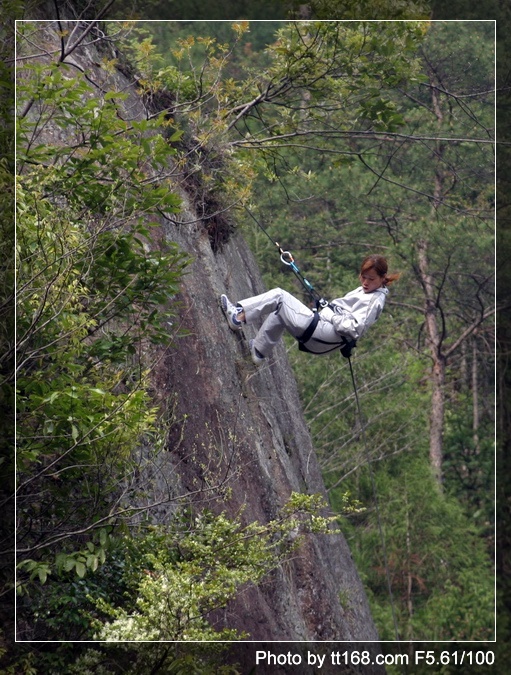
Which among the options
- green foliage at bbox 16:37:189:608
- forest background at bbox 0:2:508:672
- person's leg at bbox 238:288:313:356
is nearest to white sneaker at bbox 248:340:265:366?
person's leg at bbox 238:288:313:356

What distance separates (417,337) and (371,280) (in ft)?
48.9

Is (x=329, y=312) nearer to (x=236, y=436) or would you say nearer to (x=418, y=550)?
(x=236, y=436)

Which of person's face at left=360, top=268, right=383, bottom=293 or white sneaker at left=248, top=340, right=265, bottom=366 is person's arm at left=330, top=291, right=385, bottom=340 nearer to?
person's face at left=360, top=268, right=383, bottom=293

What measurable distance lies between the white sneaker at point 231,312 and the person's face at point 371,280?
1066 millimetres

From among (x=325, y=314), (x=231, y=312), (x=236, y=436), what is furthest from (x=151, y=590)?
(x=231, y=312)

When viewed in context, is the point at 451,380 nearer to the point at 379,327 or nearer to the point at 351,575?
the point at 379,327

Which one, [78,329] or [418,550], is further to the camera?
[418,550]

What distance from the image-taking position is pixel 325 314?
9.66m

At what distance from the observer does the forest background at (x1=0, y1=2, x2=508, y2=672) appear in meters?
21.0

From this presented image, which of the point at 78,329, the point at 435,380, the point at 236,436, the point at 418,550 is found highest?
the point at 78,329

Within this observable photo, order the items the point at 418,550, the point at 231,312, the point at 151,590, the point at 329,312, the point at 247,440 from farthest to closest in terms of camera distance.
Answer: the point at 418,550
the point at 247,440
the point at 231,312
the point at 329,312
the point at 151,590

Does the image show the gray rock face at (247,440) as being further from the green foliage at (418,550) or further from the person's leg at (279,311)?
the green foliage at (418,550)

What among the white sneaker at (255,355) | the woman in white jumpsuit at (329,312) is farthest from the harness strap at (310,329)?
the white sneaker at (255,355)

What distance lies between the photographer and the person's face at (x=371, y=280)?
9484 millimetres
